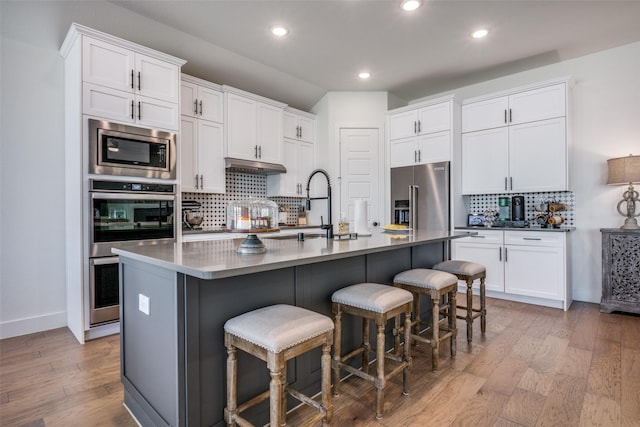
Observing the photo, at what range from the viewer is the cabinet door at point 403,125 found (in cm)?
470

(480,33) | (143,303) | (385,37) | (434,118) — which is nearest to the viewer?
(143,303)

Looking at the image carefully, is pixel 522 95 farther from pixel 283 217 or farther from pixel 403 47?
pixel 283 217

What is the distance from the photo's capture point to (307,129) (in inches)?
206

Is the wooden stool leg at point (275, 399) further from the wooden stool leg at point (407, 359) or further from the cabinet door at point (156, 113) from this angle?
the cabinet door at point (156, 113)

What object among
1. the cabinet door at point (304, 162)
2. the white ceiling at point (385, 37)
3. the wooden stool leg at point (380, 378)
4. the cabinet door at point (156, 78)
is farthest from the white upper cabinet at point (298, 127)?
the wooden stool leg at point (380, 378)

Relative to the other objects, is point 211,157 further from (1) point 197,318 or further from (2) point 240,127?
(1) point 197,318

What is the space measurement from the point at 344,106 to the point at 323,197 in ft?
4.75

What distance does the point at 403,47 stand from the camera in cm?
377

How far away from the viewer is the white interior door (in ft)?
16.6

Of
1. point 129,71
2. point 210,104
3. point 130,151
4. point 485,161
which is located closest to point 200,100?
point 210,104

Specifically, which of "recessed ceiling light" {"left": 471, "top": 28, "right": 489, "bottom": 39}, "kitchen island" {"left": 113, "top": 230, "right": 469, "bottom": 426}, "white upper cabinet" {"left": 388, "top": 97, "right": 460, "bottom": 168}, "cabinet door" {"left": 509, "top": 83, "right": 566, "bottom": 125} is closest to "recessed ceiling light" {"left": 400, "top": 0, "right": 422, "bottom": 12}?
"recessed ceiling light" {"left": 471, "top": 28, "right": 489, "bottom": 39}

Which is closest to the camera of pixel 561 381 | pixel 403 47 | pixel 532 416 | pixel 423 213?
pixel 532 416

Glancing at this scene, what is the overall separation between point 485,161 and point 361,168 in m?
1.71

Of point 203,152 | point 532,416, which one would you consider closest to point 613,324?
point 532,416
